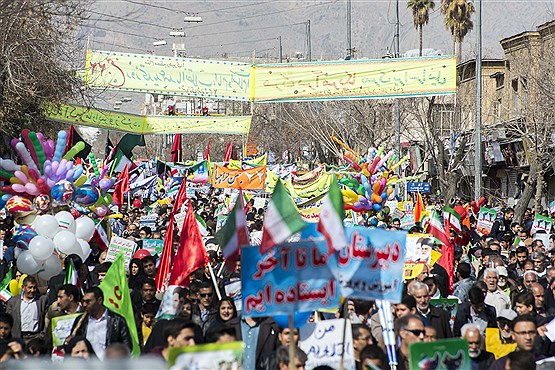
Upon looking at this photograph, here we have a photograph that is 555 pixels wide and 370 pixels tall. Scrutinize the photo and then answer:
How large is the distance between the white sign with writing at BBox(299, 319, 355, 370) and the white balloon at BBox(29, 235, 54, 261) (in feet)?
15.7

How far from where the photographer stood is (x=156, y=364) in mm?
4730

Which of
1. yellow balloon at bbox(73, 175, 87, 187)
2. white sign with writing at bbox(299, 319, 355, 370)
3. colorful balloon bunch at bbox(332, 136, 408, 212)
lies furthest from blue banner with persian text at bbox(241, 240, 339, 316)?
colorful balloon bunch at bbox(332, 136, 408, 212)

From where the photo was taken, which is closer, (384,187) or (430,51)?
(384,187)

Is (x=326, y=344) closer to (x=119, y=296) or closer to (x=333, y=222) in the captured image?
(x=333, y=222)

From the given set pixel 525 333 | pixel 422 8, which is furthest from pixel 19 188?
pixel 422 8

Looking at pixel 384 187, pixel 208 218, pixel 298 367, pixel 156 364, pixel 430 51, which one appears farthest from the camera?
pixel 430 51

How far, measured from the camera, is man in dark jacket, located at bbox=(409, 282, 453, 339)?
1010cm

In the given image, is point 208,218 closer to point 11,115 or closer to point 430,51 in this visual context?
point 11,115

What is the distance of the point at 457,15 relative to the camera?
191 ft

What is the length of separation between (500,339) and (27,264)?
5498 millimetres

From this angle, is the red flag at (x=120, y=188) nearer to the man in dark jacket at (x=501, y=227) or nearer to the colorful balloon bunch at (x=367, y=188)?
the colorful balloon bunch at (x=367, y=188)

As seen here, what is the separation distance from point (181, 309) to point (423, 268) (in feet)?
14.1

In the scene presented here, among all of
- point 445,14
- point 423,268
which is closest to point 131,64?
point 423,268

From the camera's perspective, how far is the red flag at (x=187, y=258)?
11.7 m
